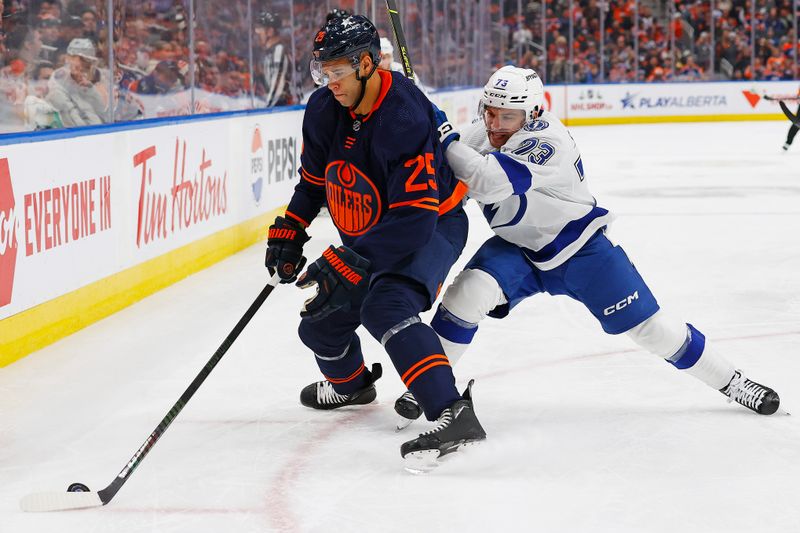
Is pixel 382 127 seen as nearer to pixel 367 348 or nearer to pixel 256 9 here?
pixel 367 348

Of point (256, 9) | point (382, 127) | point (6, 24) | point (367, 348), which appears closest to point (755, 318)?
point (367, 348)

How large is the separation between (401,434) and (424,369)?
0.43m

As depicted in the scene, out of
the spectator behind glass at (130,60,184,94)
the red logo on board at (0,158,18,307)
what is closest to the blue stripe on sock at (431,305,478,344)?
the red logo on board at (0,158,18,307)

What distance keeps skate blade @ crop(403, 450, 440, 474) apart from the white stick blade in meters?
0.70

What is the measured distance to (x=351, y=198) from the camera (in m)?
2.70

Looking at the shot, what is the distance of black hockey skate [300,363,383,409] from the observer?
3.17 metres

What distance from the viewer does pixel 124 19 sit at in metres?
5.21

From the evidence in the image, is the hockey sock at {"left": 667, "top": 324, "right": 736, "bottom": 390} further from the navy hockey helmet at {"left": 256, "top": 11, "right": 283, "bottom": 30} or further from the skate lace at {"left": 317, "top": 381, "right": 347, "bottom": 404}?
the navy hockey helmet at {"left": 256, "top": 11, "right": 283, "bottom": 30}

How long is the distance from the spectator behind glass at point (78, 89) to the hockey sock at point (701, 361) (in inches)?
107

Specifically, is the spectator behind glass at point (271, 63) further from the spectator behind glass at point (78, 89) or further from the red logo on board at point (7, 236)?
the red logo on board at point (7, 236)

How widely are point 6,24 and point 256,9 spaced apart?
3.34 meters

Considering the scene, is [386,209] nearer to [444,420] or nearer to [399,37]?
[444,420]

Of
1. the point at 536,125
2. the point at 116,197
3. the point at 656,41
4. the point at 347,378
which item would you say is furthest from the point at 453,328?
the point at 656,41

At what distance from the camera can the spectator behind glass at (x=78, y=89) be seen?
4523 mm
